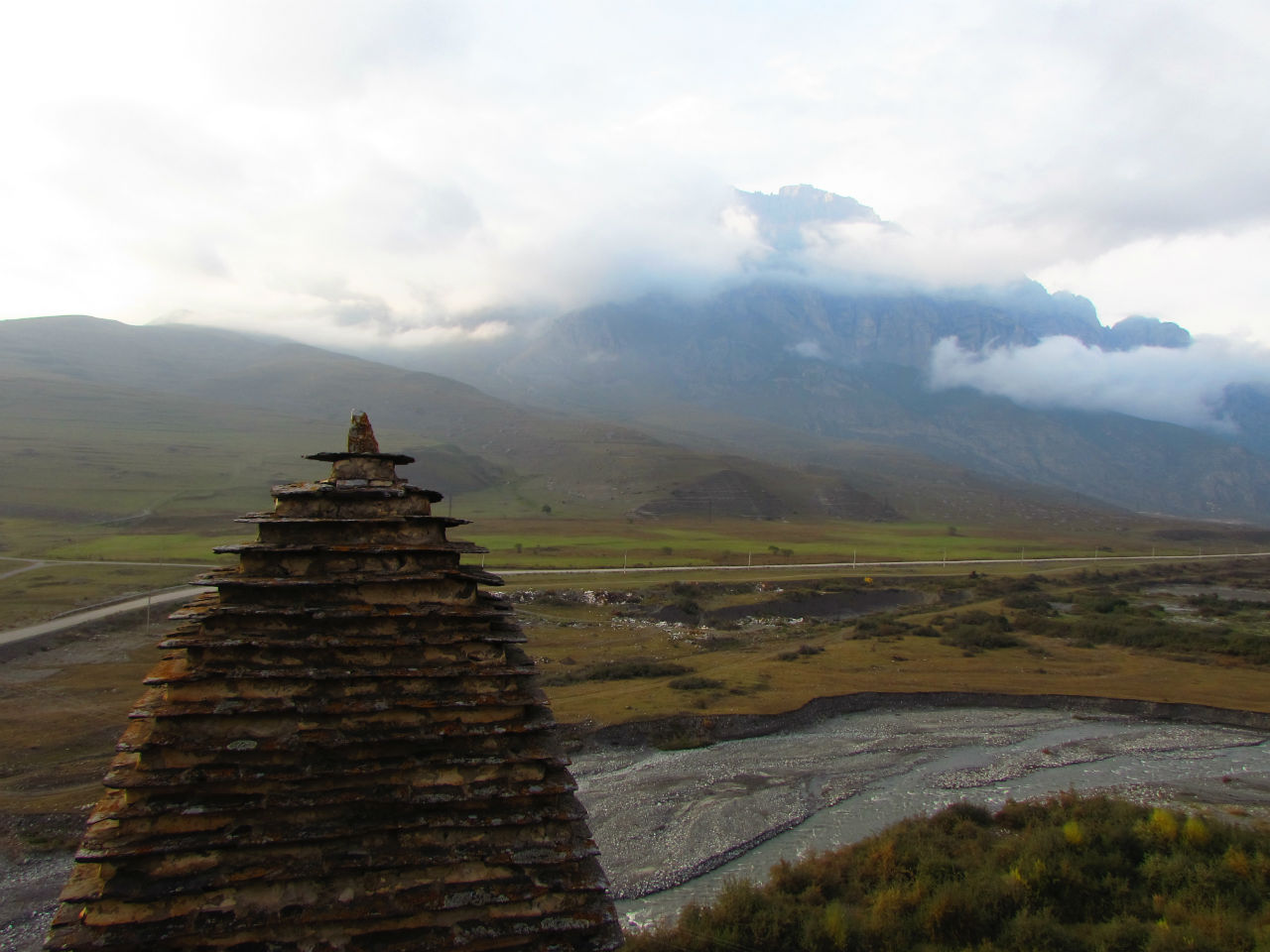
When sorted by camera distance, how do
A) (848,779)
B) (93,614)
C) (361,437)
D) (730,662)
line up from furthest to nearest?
(93,614)
(730,662)
(848,779)
(361,437)

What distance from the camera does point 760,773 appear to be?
86.7ft

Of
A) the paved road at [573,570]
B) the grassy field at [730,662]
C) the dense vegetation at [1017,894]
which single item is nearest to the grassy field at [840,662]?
the grassy field at [730,662]

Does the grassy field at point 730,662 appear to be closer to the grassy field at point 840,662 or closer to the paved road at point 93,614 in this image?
the grassy field at point 840,662

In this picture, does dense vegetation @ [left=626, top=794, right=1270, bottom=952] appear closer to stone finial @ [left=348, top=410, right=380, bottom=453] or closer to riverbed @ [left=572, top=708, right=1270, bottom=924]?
riverbed @ [left=572, top=708, right=1270, bottom=924]

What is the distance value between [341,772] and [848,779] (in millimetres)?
23535

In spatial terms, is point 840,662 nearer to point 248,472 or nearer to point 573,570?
point 573,570

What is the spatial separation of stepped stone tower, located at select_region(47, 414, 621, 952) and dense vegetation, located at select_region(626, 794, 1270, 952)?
10.2m

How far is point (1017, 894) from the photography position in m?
15.9

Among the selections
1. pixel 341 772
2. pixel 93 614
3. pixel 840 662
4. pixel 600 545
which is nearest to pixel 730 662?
pixel 840 662

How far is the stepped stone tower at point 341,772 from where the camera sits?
579 centimetres

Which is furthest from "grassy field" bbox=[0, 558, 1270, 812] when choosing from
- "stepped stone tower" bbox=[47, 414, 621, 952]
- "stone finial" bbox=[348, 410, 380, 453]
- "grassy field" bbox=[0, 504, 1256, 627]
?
"stone finial" bbox=[348, 410, 380, 453]

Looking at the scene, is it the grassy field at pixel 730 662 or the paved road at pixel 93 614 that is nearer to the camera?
the grassy field at pixel 730 662

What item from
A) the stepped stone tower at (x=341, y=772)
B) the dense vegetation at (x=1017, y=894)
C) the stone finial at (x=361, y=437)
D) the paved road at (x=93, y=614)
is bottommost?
the paved road at (x=93, y=614)

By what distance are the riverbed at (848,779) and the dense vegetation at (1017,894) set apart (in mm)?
2658
